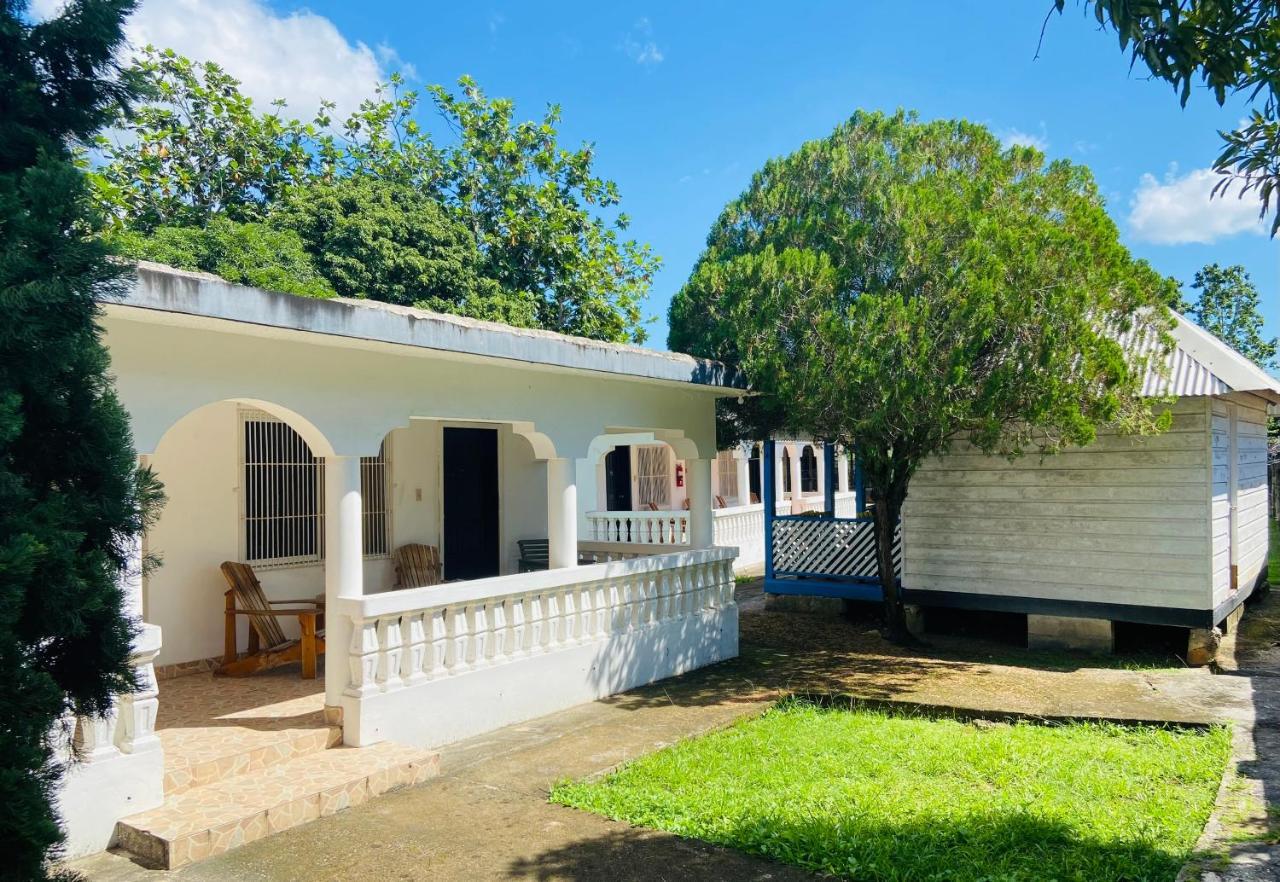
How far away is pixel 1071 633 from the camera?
9.50m

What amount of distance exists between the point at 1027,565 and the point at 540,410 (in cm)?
580

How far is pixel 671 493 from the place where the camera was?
20.9 m

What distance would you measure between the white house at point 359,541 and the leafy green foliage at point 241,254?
5.33 meters

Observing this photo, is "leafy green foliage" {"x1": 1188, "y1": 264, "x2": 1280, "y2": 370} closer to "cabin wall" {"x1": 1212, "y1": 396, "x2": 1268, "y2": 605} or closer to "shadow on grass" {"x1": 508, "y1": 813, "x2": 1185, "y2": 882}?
"cabin wall" {"x1": 1212, "y1": 396, "x2": 1268, "y2": 605}

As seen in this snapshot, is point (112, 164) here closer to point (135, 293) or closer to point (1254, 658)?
point (135, 293)

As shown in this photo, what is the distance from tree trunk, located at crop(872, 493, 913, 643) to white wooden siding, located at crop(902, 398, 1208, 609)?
1.99 ft

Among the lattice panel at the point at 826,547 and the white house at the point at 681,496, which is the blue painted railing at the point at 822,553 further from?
the white house at the point at 681,496

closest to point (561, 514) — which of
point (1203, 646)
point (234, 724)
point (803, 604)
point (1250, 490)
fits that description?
point (234, 724)

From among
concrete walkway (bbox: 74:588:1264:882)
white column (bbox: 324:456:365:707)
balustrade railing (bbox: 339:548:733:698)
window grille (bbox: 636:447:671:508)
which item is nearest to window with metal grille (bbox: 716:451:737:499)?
window grille (bbox: 636:447:671:508)

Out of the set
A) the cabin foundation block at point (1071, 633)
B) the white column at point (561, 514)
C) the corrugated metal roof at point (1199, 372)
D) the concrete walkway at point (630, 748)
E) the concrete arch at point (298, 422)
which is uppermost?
the corrugated metal roof at point (1199, 372)

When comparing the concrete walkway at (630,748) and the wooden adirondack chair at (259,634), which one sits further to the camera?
the wooden adirondack chair at (259,634)

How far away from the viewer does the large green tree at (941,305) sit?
24.5 ft

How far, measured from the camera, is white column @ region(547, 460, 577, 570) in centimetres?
764

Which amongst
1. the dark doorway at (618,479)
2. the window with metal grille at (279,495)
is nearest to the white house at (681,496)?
the dark doorway at (618,479)
